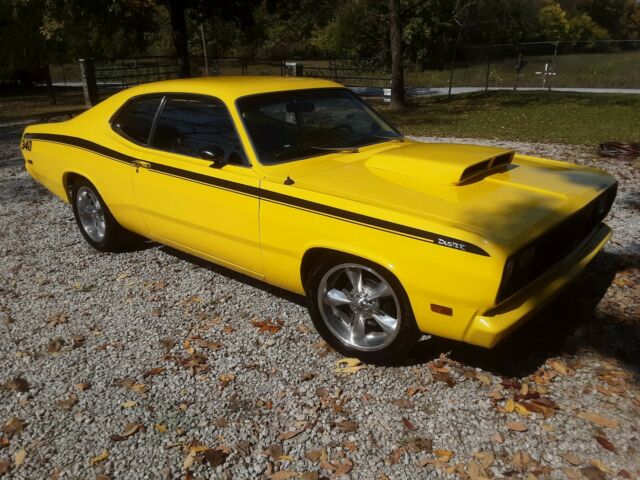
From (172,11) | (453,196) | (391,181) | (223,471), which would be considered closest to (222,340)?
(223,471)

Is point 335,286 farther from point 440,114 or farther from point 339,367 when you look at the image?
point 440,114

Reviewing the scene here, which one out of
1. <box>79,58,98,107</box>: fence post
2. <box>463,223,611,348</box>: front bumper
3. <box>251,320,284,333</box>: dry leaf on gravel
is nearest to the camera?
<box>463,223,611,348</box>: front bumper

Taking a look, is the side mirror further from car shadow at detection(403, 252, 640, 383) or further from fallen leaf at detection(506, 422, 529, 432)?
fallen leaf at detection(506, 422, 529, 432)

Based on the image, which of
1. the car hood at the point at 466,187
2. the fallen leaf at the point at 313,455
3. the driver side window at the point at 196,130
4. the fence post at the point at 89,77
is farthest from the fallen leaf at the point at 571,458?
the fence post at the point at 89,77

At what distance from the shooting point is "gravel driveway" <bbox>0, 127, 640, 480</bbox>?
257 centimetres

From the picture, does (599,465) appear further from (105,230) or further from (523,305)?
(105,230)

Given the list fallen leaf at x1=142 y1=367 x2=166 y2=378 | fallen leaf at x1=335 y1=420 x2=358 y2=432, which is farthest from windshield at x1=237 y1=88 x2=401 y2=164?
fallen leaf at x1=335 y1=420 x2=358 y2=432

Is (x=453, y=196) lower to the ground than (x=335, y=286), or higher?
higher

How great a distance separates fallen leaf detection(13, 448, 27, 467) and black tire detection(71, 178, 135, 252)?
248cm

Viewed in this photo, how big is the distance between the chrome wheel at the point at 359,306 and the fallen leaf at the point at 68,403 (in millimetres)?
1516

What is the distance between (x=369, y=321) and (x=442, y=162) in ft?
3.63

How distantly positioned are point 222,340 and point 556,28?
57.2 metres

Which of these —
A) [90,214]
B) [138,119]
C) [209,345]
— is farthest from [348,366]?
[90,214]

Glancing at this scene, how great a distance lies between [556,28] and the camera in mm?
51406
